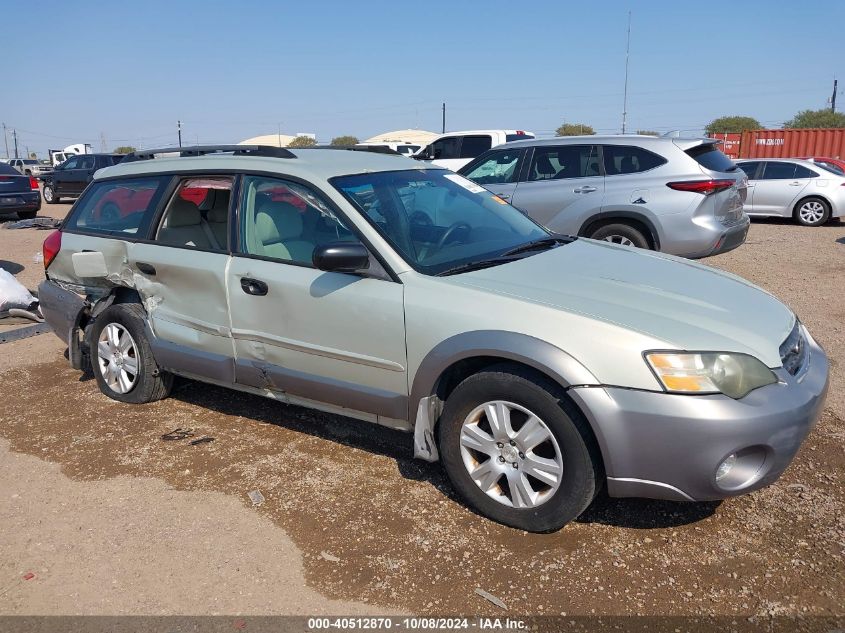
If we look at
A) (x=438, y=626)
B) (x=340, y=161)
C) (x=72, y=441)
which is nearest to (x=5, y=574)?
(x=72, y=441)

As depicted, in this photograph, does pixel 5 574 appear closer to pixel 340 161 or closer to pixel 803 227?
pixel 340 161

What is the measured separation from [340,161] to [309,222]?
51 cm

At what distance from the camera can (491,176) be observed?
8648 millimetres

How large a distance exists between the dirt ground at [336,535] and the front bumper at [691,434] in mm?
368

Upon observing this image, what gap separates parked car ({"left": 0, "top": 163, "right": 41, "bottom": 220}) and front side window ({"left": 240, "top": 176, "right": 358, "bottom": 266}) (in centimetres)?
1322

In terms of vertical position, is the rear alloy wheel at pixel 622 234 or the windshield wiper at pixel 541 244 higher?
the windshield wiper at pixel 541 244

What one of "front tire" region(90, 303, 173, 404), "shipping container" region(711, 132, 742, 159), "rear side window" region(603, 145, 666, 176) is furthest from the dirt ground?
"shipping container" region(711, 132, 742, 159)

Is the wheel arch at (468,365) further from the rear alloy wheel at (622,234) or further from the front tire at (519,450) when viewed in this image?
the rear alloy wheel at (622,234)

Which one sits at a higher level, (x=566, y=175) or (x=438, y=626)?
(x=566, y=175)

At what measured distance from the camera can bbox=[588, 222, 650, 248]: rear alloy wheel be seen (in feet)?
24.6

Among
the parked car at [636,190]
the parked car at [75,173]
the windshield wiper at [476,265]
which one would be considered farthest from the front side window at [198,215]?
the parked car at [75,173]

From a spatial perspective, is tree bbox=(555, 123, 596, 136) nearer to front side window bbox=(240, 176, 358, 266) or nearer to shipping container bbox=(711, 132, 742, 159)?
shipping container bbox=(711, 132, 742, 159)

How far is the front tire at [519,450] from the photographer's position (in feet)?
9.82

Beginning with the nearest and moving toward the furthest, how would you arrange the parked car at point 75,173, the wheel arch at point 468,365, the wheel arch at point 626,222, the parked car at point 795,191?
the wheel arch at point 468,365 < the wheel arch at point 626,222 < the parked car at point 795,191 < the parked car at point 75,173
